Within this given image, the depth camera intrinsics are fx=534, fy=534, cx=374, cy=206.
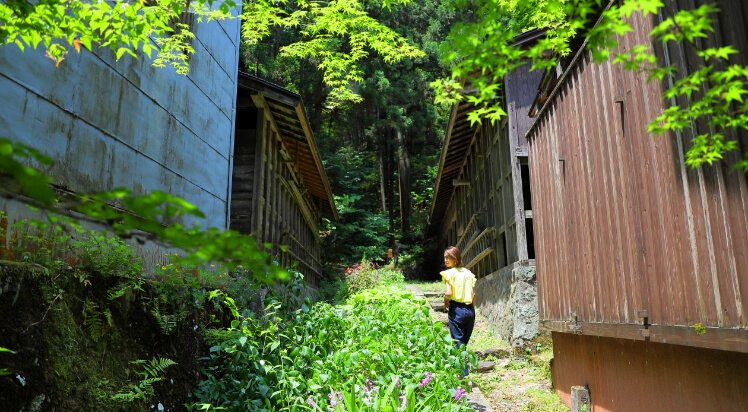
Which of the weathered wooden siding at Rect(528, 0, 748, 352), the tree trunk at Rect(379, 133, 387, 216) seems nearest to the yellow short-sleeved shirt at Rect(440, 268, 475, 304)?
the weathered wooden siding at Rect(528, 0, 748, 352)

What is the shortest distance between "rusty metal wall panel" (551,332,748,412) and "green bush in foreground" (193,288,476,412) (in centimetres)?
122

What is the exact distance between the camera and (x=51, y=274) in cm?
300

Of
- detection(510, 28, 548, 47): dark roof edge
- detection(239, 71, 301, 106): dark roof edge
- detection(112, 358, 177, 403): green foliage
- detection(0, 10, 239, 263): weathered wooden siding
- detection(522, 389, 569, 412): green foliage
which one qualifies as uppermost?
detection(510, 28, 548, 47): dark roof edge

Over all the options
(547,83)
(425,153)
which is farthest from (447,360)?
(425,153)

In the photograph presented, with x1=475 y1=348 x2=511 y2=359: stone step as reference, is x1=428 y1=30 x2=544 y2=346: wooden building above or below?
above

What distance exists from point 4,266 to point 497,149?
9.61 m

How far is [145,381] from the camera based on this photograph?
3.44m

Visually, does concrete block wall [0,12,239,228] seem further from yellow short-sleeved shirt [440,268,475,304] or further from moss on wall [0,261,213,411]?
yellow short-sleeved shirt [440,268,475,304]

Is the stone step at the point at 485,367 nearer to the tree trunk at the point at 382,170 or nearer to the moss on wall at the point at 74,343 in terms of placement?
the moss on wall at the point at 74,343

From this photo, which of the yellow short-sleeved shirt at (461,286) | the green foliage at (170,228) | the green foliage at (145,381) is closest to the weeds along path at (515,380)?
the yellow short-sleeved shirt at (461,286)

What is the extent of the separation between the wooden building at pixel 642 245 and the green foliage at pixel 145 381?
A: 10.7ft

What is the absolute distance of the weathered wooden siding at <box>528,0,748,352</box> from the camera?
270 centimetres

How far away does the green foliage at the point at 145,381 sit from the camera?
10.7 feet

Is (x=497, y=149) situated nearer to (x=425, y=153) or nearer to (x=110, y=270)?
(x=110, y=270)
